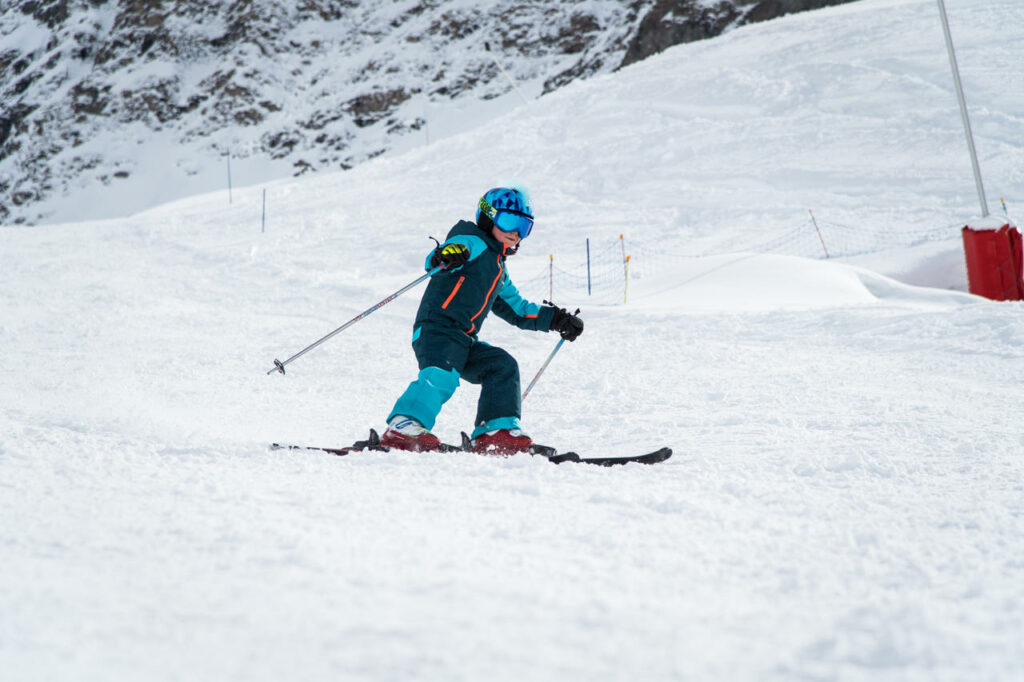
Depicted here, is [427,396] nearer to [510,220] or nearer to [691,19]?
[510,220]

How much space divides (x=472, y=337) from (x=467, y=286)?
0.88 ft

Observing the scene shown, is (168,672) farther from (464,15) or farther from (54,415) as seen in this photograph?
(464,15)

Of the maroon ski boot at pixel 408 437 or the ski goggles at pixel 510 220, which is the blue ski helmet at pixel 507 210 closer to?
the ski goggles at pixel 510 220

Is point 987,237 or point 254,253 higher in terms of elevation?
point 254,253

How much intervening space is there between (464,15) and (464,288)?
42.4 m

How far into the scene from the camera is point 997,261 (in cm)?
898

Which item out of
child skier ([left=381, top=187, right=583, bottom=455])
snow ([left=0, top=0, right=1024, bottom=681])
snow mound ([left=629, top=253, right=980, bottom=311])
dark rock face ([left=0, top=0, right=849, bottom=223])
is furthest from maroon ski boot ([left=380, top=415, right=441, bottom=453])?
dark rock face ([left=0, top=0, right=849, bottom=223])

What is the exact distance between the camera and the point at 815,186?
1473 centimetres

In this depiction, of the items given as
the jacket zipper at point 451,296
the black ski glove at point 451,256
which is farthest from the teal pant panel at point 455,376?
the black ski glove at point 451,256

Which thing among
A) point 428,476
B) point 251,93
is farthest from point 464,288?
point 251,93

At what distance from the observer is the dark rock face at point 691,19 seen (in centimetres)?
3077

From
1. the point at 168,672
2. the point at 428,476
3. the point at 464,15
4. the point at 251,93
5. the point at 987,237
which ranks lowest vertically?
the point at 987,237

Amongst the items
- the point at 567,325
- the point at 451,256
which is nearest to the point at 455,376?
the point at 451,256

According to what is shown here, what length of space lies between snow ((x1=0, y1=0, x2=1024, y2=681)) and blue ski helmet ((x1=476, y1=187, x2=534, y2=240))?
3.81 ft
